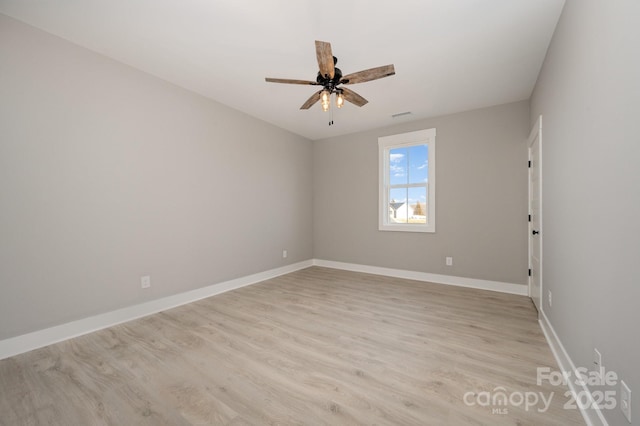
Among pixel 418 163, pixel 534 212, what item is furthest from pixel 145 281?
pixel 534 212

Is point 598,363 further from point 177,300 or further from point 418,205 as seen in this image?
point 177,300

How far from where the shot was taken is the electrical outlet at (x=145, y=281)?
116 inches

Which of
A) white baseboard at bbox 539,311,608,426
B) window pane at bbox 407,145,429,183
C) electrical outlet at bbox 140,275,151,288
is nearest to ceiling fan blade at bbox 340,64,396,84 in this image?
white baseboard at bbox 539,311,608,426

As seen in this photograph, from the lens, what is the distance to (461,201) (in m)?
4.13

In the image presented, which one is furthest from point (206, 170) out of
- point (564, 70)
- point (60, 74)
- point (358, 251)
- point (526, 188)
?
point (526, 188)

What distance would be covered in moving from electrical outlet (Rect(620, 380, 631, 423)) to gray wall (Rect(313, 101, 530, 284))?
2.99 meters

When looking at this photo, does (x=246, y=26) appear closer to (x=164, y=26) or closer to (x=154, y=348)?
(x=164, y=26)

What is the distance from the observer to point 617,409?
1.15m

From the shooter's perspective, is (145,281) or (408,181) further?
(408,181)

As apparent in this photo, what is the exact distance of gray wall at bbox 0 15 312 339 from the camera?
216 centimetres

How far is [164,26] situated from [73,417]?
9.49 ft

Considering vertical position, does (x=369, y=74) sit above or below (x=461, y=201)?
above

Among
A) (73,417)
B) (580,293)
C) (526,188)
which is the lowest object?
(73,417)

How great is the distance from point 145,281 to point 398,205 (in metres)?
4.04
